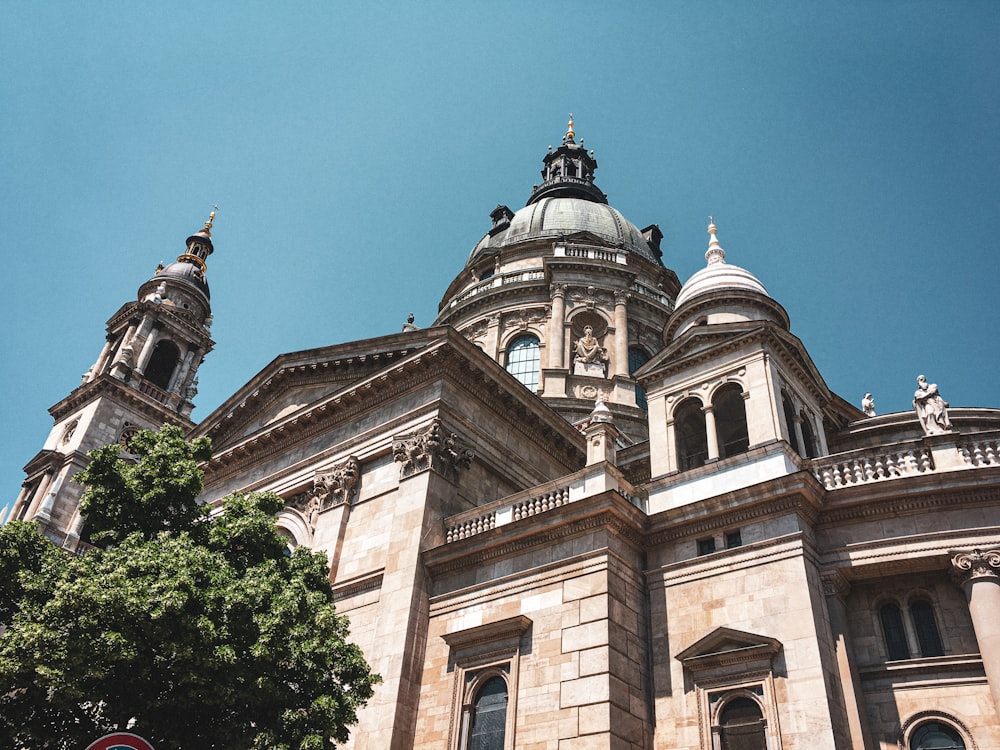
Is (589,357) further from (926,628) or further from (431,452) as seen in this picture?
(926,628)

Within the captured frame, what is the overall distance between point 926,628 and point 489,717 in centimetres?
855

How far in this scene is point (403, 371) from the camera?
2261 cm

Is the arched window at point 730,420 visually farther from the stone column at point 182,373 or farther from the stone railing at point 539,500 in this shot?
the stone column at point 182,373

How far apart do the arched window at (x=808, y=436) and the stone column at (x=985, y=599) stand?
18.5 feet

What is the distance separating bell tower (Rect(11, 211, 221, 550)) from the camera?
42531 millimetres

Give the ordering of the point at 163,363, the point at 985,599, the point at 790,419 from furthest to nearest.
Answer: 1. the point at 163,363
2. the point at 790,419
3. the point at 985,599

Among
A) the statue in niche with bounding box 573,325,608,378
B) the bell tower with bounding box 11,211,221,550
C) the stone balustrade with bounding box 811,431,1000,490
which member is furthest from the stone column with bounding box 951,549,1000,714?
the bell tower with bounding box 11,211,221,550

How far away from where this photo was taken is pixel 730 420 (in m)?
21.9

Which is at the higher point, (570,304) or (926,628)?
(570,304)

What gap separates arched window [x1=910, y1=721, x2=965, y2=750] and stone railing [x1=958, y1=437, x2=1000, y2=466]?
4856 millimetres

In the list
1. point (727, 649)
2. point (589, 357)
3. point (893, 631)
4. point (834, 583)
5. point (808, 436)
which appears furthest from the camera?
point (589, 357)

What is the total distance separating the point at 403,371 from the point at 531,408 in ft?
12.6

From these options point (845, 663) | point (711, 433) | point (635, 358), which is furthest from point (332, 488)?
point (635, 358)

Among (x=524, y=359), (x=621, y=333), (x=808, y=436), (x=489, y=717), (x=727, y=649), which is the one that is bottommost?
(x=489, y=717)
